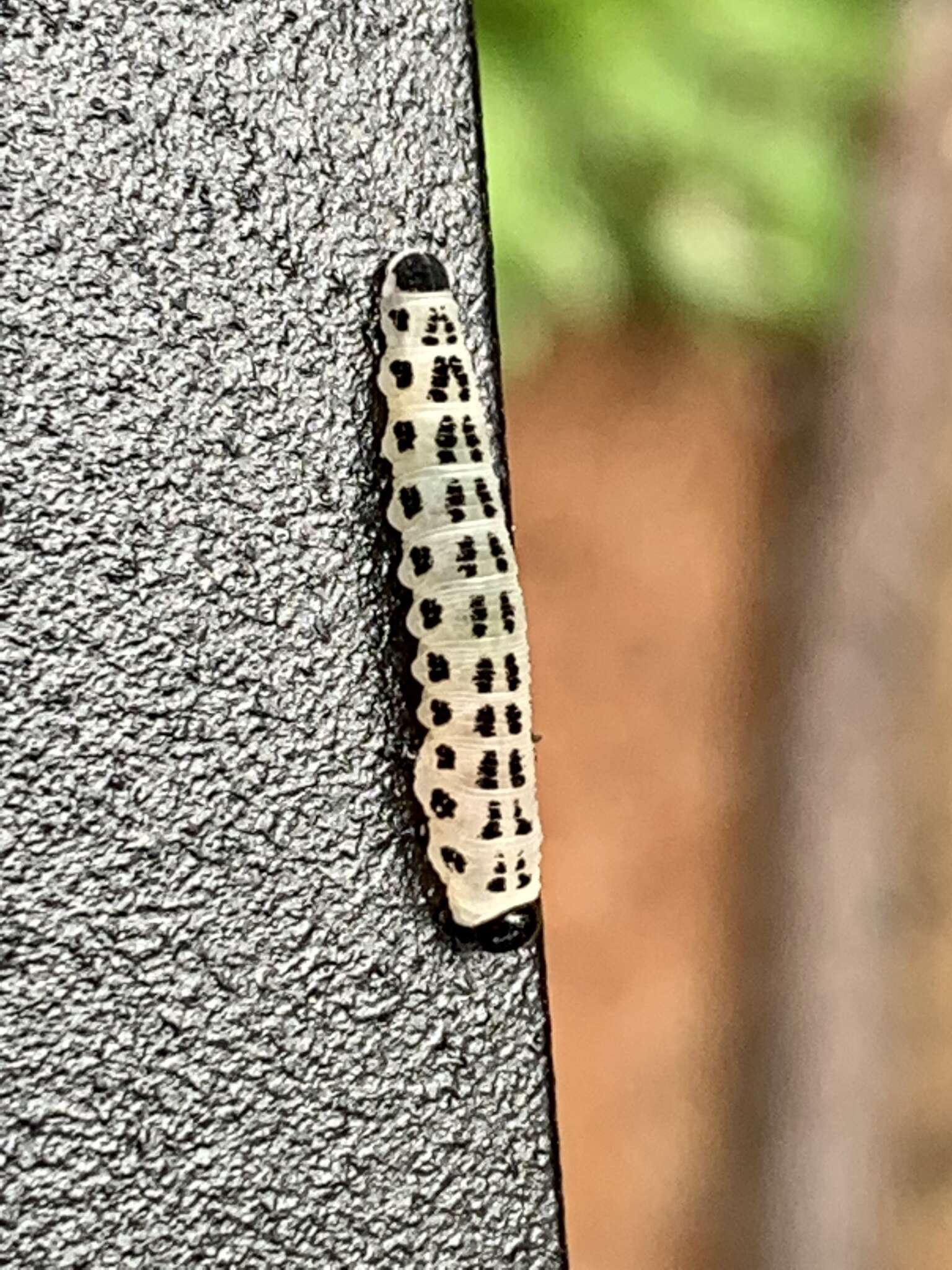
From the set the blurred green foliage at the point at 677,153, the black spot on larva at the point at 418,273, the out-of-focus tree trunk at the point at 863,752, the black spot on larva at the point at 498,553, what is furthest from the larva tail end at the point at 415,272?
the out-of-focus tree trunk at the point at 863,752

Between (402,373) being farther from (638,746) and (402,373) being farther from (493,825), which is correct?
(638,746)

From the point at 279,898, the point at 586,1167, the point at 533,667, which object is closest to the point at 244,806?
the point at 279,898

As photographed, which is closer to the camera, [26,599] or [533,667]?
[26,599]

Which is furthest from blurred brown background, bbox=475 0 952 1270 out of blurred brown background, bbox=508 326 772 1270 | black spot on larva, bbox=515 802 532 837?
black spot on larva, bbox=515 802 532 837

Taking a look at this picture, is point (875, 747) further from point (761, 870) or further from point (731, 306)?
point (731, 306)

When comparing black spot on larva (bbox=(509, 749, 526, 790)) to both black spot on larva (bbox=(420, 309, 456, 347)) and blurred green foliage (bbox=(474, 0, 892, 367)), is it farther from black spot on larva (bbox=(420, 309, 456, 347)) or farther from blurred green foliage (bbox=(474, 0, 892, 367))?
blurred green foliage (bbox=(474, 0, 892, 367))

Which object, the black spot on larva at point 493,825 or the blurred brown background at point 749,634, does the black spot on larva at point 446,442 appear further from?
the blurred brown background at point 749,634
